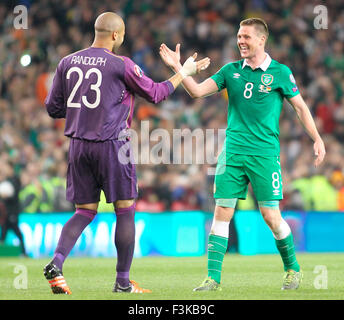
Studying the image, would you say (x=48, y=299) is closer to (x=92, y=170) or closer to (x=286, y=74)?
(x=92, y=170)

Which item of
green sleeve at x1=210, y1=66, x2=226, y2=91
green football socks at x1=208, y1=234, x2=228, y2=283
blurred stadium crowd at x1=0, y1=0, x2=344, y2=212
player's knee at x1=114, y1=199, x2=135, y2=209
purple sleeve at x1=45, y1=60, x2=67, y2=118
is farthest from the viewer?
blurred stadium crowd at x1=0, y1=0, x2=344, y2=212

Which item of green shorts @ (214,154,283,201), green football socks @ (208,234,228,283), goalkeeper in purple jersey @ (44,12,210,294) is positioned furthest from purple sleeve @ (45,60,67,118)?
green football socks @ (208,234,228,283)

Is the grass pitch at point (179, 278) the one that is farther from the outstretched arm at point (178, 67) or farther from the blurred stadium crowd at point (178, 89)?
the blurred stadium crowd at point (178, 89)

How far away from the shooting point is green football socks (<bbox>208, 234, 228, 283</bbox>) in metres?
7.34

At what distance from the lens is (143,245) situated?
13766 millimetres

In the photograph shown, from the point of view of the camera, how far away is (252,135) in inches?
295

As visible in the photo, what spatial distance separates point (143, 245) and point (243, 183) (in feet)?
21.1

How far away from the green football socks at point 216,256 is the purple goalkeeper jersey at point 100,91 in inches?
47.8

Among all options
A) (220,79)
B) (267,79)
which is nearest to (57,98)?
(220,79)

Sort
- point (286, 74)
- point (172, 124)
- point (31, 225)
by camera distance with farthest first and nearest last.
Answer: point (172, 124)
point (31, 225)
point (286, 74)

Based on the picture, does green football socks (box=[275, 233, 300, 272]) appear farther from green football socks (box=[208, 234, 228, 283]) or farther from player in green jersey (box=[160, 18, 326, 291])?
green football socks (box=[208, 234, 228, 283])

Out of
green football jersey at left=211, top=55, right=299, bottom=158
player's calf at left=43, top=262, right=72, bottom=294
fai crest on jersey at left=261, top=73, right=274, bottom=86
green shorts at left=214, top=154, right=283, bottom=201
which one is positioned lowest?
player's calf at left=43, top=262, right=72, bottom=294

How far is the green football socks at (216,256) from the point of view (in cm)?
734
